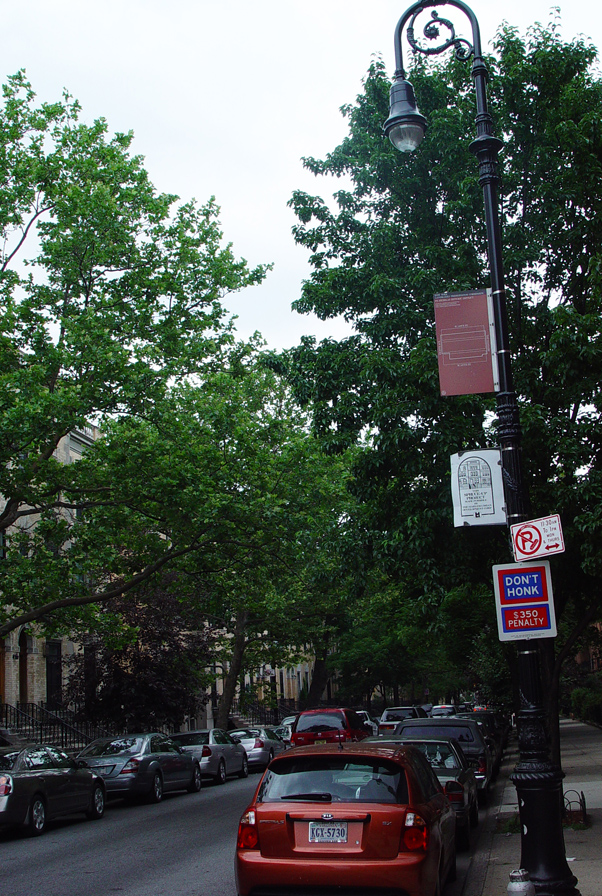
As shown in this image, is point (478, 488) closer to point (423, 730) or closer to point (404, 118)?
point (404, 118)

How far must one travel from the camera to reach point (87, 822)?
1625 centimetres

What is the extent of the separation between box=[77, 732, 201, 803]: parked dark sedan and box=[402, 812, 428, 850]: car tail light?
42.9 feet

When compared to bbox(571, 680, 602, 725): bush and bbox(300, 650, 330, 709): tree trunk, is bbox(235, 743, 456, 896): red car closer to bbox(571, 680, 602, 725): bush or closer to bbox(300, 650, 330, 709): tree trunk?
bbox(571, 680, 602, 725): bush

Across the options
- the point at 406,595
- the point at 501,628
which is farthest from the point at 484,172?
the point at 406,595

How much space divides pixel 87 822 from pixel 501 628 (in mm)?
12014

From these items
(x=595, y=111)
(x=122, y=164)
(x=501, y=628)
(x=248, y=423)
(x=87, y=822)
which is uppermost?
(x=122, y=164)

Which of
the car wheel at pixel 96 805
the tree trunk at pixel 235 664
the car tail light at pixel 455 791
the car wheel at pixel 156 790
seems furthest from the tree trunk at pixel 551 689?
the tree trunk at pixel 235 664

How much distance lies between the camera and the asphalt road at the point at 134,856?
9.40 m

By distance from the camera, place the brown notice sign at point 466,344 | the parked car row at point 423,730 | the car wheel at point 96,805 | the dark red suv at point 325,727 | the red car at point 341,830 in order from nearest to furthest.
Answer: the red car at point 341,830
the brown notice sign at point 466,344
the parked car row at point 423,730
the car wheel at point 96,805
the dark red suv at point 325,727

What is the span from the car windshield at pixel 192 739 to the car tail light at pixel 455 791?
14.1m

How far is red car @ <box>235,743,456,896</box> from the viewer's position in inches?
250

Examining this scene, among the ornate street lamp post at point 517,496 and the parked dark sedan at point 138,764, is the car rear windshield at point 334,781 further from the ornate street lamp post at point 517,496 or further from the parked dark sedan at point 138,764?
the parked dark sedan at point 138,764

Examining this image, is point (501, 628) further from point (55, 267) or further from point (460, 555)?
point (55, 267)

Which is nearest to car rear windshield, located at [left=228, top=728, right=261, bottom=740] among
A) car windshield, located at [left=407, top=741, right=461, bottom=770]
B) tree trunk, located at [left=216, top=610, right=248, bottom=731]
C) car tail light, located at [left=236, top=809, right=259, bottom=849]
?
tree trunk, located at [left=216, top=610, right=248, bottom=731]
